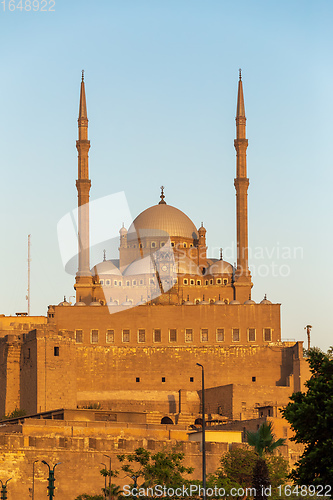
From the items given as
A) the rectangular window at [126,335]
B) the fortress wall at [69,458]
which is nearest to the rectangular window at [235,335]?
the rectangular window at [126,335]

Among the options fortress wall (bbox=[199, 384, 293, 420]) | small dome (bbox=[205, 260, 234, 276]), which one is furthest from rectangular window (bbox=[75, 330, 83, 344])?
small dome (bbox=[205, 260, 234, 276])

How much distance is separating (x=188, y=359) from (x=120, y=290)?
1022 cm

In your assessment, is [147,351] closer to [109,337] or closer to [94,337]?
[109,337]

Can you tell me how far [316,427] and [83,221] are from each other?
4669 cm

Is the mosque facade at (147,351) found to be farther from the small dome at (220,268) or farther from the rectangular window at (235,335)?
the small dome at (220,268)

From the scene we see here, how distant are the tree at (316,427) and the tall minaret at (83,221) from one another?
45.2 metres

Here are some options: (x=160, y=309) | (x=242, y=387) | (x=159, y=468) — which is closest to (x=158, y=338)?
(x=160, y=309)

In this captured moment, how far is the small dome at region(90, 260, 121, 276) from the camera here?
262 ft

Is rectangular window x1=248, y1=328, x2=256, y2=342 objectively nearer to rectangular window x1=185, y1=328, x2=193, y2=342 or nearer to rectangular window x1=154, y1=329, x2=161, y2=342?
rectangular window x1=185, y1=328, x2=193, y2=342

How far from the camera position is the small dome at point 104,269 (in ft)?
262

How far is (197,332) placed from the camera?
70.6 metres

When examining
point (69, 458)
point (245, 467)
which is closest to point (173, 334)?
point (69, 458)

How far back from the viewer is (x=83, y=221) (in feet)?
251

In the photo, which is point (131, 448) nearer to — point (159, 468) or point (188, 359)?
point (159, 468)
